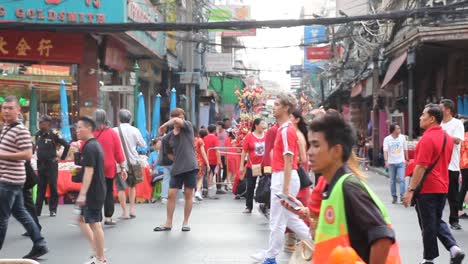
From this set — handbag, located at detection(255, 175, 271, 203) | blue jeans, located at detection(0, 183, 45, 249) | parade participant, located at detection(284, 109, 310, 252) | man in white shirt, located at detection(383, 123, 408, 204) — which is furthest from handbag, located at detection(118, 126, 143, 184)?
man in white shirt, located at detection(383, 123, 408, 204)

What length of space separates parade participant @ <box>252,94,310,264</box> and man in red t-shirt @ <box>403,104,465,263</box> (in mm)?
1201

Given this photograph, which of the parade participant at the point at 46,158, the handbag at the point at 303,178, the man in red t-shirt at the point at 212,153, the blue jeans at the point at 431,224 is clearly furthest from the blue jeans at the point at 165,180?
the blue jeans at the point at 431,224

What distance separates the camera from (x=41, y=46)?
1866cm

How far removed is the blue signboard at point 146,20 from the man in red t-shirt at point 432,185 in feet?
41.5

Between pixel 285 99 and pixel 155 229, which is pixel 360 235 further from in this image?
pixel 155 229

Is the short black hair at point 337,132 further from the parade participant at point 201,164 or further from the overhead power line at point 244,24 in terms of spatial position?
the parade participant at point 201,164

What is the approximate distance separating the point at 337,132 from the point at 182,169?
270 inches

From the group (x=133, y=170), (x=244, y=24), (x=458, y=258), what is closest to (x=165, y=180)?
(x=133, y=170)

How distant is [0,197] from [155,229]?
10.6ft

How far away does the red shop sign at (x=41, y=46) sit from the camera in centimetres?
1847

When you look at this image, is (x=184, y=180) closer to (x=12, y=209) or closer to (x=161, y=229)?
(x=161, y=229)

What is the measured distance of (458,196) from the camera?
10852 millimetres

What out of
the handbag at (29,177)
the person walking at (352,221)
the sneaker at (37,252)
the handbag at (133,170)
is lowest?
the sneaker at (37,252)

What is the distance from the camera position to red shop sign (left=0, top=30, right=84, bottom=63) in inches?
727
